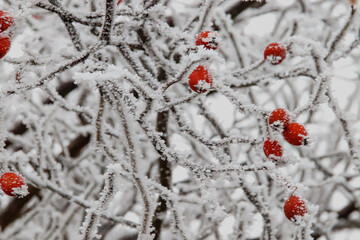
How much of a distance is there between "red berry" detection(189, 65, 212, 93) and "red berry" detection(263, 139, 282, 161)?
0.28 metres

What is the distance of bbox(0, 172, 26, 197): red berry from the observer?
1.36 meters

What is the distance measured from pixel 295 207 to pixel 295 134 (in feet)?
0.77

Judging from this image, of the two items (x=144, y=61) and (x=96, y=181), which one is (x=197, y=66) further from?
(x=96, y=181)

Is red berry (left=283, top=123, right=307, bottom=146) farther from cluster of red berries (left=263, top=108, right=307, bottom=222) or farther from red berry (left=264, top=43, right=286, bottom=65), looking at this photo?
red berry (left=264, top=43, right=286, bottom=65)

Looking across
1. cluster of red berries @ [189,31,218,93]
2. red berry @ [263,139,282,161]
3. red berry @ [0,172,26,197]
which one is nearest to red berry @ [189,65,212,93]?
cluster of red berries @ [189,31,218,93]

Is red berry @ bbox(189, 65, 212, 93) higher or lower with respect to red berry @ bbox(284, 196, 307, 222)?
higher

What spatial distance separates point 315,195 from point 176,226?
3107 millimetres

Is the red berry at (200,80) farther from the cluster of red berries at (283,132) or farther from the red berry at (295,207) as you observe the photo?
the red berry at (295,207)

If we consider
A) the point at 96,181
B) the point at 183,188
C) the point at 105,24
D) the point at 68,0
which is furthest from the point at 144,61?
the point at 183,188

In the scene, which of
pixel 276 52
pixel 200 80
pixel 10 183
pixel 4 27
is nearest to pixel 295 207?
pixel 200 80

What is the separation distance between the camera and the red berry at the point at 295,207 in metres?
1.28

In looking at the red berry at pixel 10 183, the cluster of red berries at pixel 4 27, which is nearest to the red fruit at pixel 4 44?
the cluster of red berries at pixel 4 27

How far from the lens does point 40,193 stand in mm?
3809

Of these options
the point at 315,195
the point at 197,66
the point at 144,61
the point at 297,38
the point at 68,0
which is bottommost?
the point at 197,66
